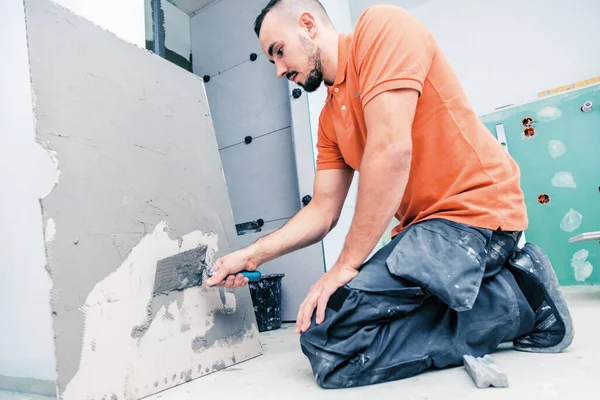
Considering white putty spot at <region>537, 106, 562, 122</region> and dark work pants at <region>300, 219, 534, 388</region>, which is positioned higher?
white putty spot at <region>537, 106, 562, 122</region>

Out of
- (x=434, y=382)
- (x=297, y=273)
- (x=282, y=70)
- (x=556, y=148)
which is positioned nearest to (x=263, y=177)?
(x=297, y=273)

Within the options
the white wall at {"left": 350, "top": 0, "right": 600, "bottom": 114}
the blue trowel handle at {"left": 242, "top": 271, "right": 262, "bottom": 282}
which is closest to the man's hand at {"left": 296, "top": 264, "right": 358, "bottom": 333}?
the blue trowel handle at {"left": 242, "top": 271, "right": 262, "bottom": 282}

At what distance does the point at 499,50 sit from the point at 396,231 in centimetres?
245

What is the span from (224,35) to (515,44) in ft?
7.05

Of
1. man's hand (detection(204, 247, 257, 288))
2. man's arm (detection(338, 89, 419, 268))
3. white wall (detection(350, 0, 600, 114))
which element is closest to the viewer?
man's arm (detection(338, 89, 419, 268))

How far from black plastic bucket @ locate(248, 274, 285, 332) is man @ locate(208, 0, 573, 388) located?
83 centimetres

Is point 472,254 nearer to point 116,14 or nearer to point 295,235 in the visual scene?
point 295,235

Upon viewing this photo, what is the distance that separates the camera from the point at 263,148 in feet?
8.01

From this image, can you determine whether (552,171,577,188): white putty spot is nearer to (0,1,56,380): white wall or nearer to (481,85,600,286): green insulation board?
(481,85,600,286): green insulation board

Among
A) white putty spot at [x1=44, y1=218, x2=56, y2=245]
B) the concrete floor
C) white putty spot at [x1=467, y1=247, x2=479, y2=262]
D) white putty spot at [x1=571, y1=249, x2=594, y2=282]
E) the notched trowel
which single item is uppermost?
white putty spot at [x1=44, y1=218, x2=56, y2=245]

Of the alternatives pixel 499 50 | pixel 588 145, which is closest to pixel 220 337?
pixel 588 145

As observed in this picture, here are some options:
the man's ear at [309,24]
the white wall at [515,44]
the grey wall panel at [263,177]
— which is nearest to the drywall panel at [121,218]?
the man's ear at [309,24]

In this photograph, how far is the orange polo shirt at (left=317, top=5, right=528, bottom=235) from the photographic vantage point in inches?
41.0

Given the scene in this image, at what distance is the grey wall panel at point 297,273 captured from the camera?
214 centimetres
